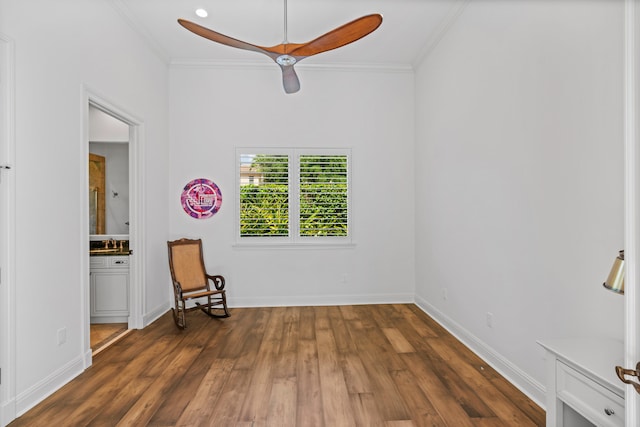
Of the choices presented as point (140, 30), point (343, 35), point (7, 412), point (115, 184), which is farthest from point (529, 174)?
point (115, 184)

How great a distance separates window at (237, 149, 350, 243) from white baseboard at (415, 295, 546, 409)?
5.95 ft

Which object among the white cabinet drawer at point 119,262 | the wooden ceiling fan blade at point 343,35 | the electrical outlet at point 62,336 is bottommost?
the electrical outlet at point 62,336

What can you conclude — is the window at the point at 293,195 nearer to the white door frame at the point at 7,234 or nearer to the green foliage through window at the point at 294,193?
the green foliage through window at the point at 294,193

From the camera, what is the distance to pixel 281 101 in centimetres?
476

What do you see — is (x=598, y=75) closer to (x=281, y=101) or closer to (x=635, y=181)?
(x=635, y=181)

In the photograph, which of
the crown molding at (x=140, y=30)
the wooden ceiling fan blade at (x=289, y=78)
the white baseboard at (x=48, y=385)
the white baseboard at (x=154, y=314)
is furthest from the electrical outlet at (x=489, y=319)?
the crown molding at (x=140, y=30)

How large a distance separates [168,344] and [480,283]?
3.15 meters

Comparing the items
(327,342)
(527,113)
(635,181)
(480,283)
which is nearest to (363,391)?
(327,342)

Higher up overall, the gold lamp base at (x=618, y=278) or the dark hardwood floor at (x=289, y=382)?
the gold lamp base at (x=618, y=278)

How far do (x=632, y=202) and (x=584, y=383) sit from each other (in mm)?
812

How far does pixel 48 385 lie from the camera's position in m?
2.43

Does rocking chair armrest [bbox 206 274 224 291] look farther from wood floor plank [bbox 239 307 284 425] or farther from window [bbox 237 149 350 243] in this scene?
wood floor plank [bbox 239 307 284 425]

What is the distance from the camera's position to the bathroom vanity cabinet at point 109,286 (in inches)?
155

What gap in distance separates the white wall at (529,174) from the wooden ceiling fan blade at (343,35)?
118 centimetres
